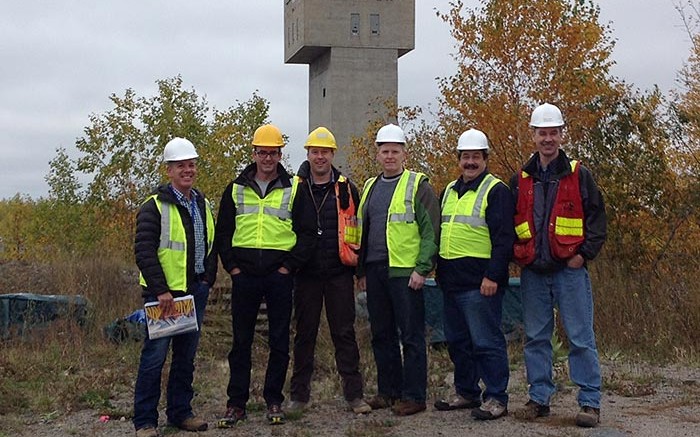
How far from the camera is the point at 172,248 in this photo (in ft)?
22.5

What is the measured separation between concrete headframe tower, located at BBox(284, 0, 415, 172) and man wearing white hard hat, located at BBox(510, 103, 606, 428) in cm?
5362

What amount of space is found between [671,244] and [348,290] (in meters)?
10.8

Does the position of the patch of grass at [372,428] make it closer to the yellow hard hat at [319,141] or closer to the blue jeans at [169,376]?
the blue jeans at [169,376]

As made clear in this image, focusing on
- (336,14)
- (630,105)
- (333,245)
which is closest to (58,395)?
(333,245)

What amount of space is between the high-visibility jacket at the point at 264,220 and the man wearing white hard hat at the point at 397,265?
0.66m

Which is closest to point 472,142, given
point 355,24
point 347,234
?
point 347,234

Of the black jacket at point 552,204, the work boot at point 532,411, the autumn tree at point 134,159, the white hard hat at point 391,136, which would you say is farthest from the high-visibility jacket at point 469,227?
the autumn tree at point 134,159

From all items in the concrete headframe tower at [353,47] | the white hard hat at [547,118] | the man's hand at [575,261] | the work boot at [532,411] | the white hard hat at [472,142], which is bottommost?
the work boot at [532,411]

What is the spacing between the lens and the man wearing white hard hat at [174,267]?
6770 mm

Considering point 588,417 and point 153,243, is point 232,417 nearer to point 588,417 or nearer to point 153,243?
point 153,243

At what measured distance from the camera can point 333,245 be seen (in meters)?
7.41

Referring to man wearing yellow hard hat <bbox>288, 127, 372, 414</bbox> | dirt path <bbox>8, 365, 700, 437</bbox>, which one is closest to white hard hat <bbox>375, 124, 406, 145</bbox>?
man wearing yellow hard hat <bbox>288, 127, 372, 414</bbox>

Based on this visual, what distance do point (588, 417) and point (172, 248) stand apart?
3277 millimetres

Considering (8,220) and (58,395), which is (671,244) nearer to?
(58,395)
